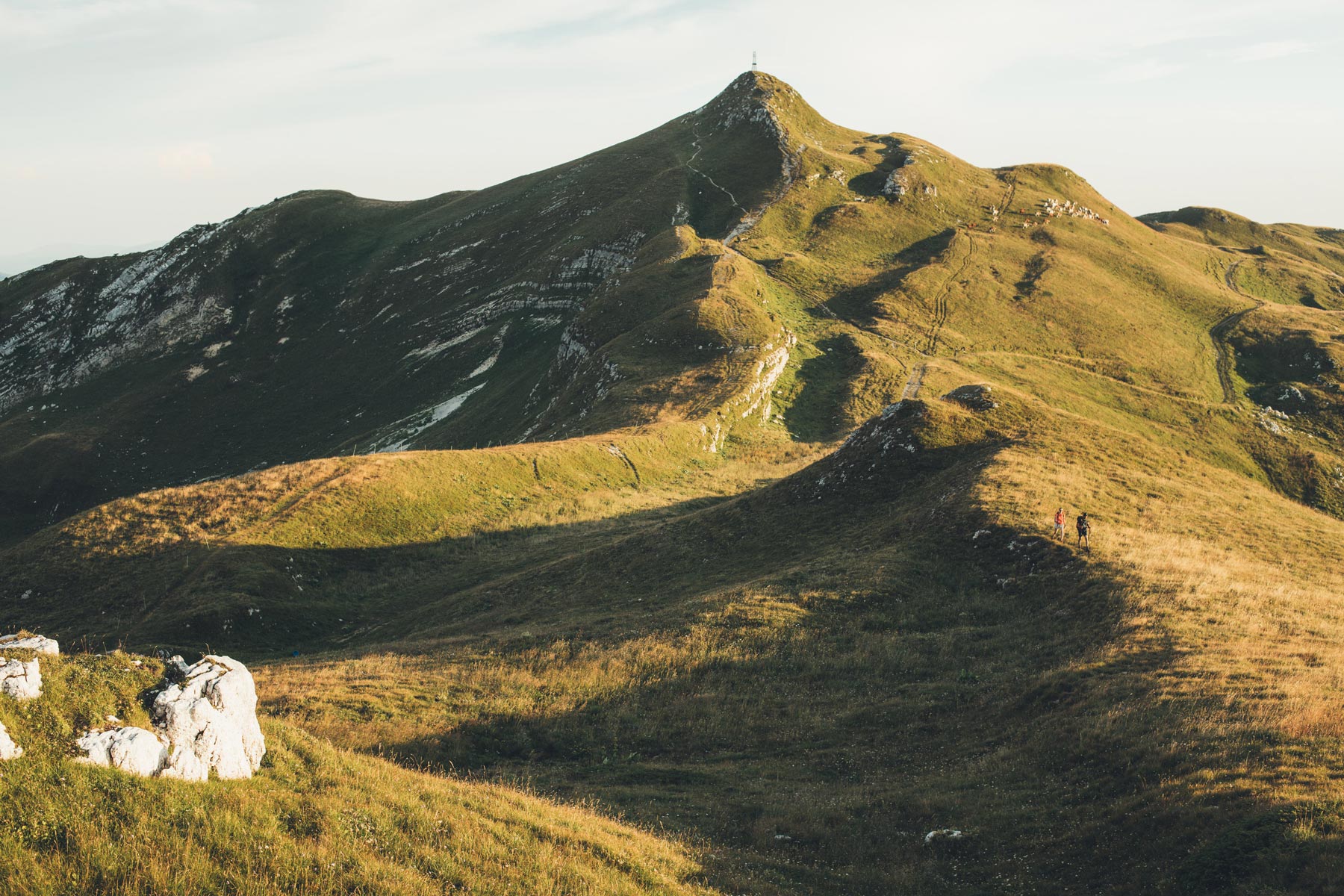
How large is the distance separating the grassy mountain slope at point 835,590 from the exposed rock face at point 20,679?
5.15 m

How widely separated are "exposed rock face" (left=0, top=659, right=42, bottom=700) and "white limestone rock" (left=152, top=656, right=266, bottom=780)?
1.76 meters

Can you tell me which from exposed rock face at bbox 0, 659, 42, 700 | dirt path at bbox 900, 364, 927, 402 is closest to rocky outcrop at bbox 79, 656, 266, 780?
exposed rock face at bbox 0, 659, 42, 700

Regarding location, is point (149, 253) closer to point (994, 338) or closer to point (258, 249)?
point (258, 249)

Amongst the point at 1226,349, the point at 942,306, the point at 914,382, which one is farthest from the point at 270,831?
the point at 1226,349

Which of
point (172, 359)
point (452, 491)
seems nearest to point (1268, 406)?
point (452, 491)

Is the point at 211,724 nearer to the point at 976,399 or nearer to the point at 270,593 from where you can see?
the point at 270,593

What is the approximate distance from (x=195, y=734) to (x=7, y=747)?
2.58 m

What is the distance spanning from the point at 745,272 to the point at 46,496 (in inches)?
3618

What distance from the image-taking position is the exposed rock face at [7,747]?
1154 centimetres

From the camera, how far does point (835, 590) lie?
3212 centimetres

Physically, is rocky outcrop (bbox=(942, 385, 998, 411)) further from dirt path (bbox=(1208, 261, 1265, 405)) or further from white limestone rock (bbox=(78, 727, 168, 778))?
dirt path (bbox=(1208, 261, 1265, 405))

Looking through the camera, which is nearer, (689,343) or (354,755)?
(354,755)

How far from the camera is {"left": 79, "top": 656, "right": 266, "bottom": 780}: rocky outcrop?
12570 mm

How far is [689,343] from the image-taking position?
82938 mm
